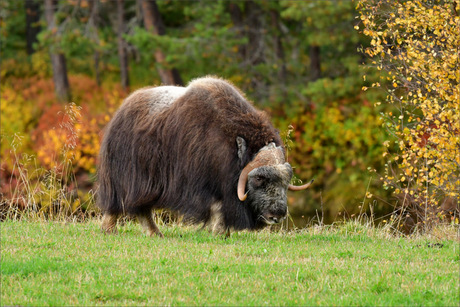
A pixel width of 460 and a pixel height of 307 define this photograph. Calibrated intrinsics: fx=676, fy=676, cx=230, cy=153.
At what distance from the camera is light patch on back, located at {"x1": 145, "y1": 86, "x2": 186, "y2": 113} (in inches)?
356

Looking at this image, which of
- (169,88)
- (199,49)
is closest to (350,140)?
(199,49)

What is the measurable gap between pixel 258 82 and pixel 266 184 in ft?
42.7

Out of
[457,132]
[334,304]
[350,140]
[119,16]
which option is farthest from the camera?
[119,16]

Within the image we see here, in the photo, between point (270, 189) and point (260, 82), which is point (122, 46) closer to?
point (260, 82)

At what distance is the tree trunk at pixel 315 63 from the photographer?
70.2ft

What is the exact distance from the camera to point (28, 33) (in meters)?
30.9

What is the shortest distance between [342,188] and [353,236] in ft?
36.7

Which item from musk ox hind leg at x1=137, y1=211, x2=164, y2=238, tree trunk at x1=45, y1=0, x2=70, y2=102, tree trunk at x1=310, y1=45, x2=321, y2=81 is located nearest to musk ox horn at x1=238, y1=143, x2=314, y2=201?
musk ox hind leg at x1=137, y1=211, x2=164, y2=238

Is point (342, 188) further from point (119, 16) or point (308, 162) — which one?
point (119, 16)

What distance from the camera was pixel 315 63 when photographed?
21.7 metres

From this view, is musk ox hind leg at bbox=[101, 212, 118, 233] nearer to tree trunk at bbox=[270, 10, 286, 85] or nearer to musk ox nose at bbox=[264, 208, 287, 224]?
musk ox nose at bbox=[264, 208, 287, 224]

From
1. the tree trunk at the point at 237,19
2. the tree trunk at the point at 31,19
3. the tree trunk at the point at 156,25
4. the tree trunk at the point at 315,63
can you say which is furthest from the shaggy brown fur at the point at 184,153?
the tree trunk at the point at 31,19

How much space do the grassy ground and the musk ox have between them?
461 millimetres

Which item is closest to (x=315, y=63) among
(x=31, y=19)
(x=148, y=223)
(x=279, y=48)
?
(x=279, y=48)
